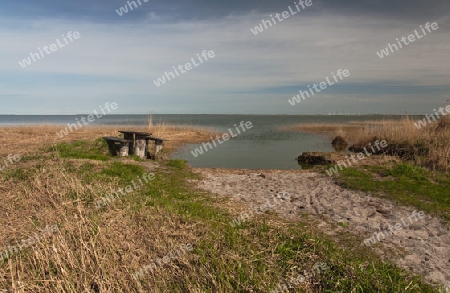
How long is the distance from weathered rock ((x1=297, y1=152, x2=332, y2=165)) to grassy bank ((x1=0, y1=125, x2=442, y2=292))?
35.0 feet

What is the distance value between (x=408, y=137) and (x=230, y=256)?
1518cm

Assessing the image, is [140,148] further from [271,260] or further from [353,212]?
[271,260]

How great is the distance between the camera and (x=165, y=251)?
4.82 meters

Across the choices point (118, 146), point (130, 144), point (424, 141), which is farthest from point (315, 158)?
point (118, 146)

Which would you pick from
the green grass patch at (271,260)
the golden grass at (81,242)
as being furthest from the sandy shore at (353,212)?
the golden grass at (81,242)

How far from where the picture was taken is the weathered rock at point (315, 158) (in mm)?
16688

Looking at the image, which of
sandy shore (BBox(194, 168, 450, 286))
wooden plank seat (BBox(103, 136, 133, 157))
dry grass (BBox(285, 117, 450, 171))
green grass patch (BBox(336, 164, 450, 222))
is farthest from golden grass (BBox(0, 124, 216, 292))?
dry grass (BBox(285, 117, 450, 171))

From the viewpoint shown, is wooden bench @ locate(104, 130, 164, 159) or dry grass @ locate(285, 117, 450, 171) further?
wooden bench @ locate(104, 130, 164, 159)

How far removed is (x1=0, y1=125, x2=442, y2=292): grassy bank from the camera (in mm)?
4121

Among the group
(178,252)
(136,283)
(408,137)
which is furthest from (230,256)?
(408,137)

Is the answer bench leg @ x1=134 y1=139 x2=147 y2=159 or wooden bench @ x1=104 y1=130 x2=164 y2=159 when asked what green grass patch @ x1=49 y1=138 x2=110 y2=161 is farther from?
bench leg @ x1=134 y1=139 x2=147 y2=159

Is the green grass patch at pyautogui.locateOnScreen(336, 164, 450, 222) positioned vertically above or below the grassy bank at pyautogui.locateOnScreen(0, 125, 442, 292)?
below

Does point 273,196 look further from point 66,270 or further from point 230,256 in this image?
point 66,270

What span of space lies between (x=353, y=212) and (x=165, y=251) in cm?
447
